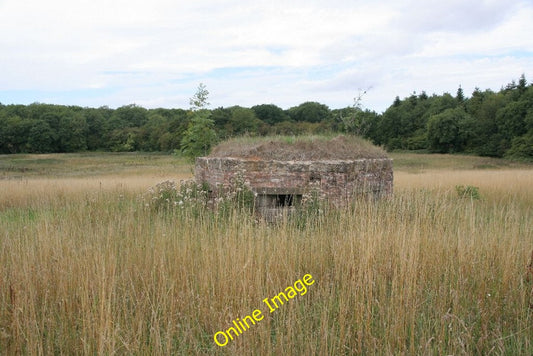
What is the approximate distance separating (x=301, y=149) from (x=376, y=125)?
5101 centimetres

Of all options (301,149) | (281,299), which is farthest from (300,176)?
(281,299)

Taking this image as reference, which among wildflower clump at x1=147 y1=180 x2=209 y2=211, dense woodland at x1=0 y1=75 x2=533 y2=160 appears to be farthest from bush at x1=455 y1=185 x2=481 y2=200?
dense woodland at x1=0 y1=75 x2=533 y2=160

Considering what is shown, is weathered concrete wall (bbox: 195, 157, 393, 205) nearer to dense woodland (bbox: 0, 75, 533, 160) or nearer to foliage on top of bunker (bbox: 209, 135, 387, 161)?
foliage on top of bunker (bbox: 209, 135, 387, 161)

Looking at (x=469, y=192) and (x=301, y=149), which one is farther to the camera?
(x=469, y=192)

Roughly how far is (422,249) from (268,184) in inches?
164

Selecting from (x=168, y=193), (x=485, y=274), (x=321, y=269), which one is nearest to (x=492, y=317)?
(x=485, y=274)

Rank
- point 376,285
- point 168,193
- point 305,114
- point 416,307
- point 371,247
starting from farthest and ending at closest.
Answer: point 305,114 → point 168,193 → point 371,247 → point 376,285 → point 416,307

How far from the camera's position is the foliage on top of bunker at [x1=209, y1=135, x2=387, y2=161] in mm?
8531

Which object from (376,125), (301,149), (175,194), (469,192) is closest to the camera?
(301,149)

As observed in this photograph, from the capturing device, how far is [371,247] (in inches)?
165

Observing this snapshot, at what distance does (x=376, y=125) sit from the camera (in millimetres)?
56906

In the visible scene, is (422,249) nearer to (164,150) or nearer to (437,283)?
(437,283)

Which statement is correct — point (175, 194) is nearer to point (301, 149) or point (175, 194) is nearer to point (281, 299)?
point (301, 149)

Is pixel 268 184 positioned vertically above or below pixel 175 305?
above
